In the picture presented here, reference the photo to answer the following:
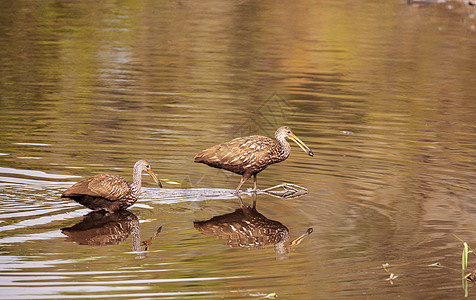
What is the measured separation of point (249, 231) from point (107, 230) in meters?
1.70

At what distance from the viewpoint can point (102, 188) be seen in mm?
11562

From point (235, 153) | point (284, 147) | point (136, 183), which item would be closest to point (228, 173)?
point (284, 147)

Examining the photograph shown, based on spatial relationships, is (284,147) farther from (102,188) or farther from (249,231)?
(102,188)

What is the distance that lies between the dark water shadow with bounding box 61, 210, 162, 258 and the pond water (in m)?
0.03

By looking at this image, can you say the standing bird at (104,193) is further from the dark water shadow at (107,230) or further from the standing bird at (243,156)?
the standing bird at (243,156)

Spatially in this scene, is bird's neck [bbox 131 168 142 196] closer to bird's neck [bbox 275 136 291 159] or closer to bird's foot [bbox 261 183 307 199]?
bird's foot [bbox 261 183 307 199]

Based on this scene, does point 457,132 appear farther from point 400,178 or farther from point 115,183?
point 115,183

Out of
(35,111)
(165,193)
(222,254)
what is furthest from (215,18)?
(222,254)

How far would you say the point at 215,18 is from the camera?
122 ft

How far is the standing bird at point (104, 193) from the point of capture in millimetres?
11367

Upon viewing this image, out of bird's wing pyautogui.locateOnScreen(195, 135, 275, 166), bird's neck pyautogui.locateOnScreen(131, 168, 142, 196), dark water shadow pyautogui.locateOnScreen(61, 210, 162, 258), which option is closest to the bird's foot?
bird's wing pyautogui.locateOnScreen(195, 135, 275, 166)

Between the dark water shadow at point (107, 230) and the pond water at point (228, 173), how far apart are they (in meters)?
0.03

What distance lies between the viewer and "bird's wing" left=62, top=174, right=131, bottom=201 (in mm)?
11320

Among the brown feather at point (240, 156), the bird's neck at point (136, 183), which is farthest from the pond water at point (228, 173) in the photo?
the brown feather at point (240, 156)
